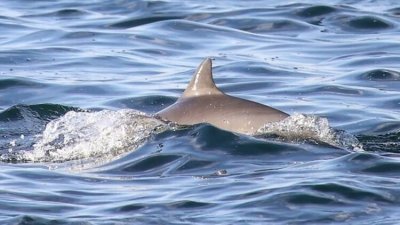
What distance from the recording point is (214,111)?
11.6m

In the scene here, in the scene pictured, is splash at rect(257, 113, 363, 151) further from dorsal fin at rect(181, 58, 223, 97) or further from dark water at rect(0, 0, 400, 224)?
dorsal fin at rect(181, 58, 223, 97)

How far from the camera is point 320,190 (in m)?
9.25

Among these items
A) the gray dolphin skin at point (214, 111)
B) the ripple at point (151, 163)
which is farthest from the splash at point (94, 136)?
the ripple at point (151, 163)

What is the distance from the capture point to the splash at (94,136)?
442 inches

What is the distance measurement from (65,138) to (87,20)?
10.1 meters

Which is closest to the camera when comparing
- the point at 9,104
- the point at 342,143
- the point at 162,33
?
the point at 342,143

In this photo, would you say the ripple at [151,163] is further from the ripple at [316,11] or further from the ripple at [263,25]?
the ripple at [316,11]

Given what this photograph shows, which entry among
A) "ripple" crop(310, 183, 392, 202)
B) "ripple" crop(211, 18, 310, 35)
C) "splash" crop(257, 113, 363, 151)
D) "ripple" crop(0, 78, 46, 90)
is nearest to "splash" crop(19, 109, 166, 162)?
"splash" crop(257, 113, 363, 151)

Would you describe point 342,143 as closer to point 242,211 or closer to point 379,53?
point 242,211

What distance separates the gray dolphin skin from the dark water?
22cm

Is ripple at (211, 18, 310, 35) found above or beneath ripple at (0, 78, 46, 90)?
above

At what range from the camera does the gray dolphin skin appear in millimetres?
11516

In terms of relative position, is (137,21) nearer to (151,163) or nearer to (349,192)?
(151,163)

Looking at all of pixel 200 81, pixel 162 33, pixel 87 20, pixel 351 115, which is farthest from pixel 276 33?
pixel 200 81
